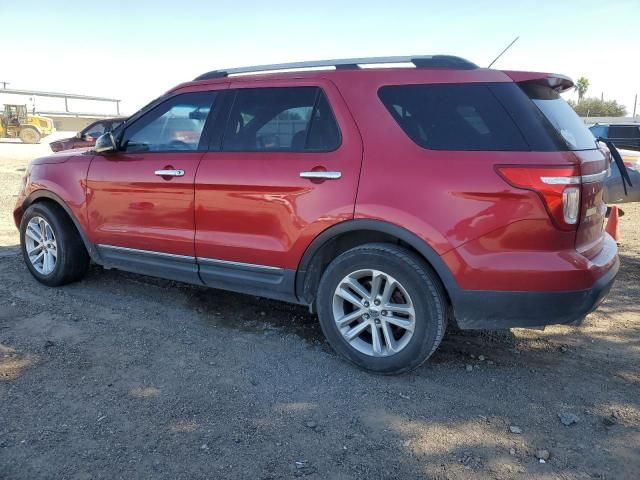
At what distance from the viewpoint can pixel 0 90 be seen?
49719 millimetres

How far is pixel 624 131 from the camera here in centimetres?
1566

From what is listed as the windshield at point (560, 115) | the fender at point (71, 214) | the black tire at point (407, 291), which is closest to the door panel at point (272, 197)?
the black tire at point (407, 291)

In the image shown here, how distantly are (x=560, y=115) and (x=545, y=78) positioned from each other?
241 millimetres

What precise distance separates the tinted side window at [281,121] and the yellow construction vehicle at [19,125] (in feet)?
104

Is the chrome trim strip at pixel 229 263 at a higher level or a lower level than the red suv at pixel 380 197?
lower

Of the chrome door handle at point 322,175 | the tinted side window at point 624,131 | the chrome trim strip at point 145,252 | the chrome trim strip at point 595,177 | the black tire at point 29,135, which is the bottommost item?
the black tire at point 29,135

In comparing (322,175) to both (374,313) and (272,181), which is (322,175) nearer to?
(272,181)

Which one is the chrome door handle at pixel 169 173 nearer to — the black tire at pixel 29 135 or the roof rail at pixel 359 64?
the roof rail at pixel 359 64

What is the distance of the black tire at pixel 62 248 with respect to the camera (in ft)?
15.5

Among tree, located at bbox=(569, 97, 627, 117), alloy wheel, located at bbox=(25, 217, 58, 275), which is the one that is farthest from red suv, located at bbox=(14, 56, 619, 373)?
tree, located at bbox=(569, 97, 627, 117)

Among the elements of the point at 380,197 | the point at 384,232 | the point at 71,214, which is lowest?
the point at 71,214

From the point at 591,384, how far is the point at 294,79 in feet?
9.15

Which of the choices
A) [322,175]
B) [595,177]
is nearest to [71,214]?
[322,175]

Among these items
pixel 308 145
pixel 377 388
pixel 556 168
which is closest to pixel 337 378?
pixel 377 388
